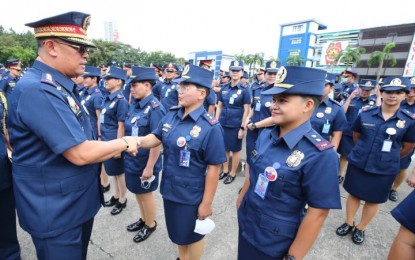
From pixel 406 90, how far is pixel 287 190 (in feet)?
8.77

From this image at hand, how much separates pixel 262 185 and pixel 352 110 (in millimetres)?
5720

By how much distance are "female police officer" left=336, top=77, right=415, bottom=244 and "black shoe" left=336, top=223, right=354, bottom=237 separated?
117mm

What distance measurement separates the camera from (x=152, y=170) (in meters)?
2.98

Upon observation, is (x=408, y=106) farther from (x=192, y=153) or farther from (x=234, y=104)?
(x=192, y=153)

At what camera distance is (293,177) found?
1596 mm

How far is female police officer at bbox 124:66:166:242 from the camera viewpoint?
3.17 meters

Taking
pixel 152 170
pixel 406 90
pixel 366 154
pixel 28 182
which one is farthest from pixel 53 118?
pixel 406 90

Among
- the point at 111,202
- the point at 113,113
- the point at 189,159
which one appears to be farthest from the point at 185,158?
the point at 111,202

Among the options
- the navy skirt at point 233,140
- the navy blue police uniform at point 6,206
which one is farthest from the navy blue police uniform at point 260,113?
the navy blue police uniform at point 6,206

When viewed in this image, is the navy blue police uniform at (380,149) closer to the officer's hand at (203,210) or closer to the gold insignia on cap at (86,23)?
the officer's hand at (203,210)

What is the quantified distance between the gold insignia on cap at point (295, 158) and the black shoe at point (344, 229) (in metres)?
2.69

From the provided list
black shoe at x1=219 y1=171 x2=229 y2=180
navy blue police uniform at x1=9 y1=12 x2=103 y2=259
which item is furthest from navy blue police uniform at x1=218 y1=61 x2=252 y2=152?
navy blue police uniform at x1=9 y1=12 x2=103 y2=259

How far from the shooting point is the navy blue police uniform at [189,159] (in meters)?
2.27

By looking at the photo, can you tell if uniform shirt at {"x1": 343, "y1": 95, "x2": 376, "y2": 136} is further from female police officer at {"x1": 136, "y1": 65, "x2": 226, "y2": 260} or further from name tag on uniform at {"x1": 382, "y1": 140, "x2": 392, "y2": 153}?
female police officer at {"x1": 136, "y1": 65, "x2": 226, "y2": 260}
